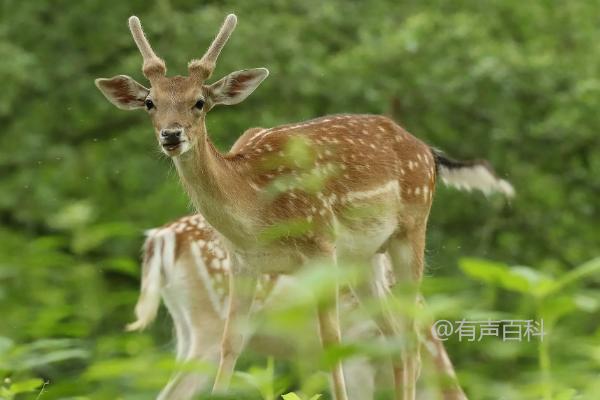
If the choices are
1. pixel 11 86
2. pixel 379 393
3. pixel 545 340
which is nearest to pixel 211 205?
pixel 379 393

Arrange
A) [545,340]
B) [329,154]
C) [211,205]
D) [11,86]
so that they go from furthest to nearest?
[11,86] < [329,154] < [211,205] < [545,340]

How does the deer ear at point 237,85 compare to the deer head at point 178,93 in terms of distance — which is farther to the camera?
the deer ear at point 237,85

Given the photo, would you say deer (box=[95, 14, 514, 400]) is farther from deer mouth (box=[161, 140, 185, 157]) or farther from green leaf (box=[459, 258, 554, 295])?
green leaf (box=[459, 258, 554, 295])

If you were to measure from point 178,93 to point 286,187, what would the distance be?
56 cm

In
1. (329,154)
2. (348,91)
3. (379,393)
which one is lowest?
(379,393)

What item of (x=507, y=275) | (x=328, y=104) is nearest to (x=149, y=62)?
(x=507, y=275)

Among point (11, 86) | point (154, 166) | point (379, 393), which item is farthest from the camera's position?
point (154, 166)

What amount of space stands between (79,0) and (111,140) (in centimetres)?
121

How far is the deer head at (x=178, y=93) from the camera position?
493 cm

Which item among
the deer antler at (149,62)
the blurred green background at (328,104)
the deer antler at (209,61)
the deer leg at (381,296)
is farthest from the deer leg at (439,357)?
the blurred green background at (328,104)

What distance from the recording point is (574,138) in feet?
38.7

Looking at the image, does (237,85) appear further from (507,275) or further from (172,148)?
(507,275)

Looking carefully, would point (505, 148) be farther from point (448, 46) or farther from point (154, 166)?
point (154, 166)

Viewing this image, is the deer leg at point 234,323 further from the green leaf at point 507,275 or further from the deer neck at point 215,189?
the green leaf at point 507,275
